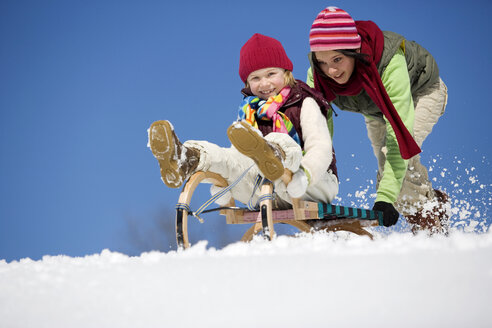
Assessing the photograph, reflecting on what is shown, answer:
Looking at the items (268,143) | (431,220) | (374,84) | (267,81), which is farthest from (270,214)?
(431,220)

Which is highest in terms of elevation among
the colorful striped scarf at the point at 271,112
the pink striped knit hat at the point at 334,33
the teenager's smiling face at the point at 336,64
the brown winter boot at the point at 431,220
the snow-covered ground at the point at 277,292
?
the pink striped knit hat at the point at 334,33

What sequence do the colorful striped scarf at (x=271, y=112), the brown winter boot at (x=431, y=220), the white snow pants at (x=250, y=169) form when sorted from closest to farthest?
the white snow pants at (x=250, y=169), the colorful striped scarf at (x=271, y=112), the brown winter boot at (x=431, y=220)

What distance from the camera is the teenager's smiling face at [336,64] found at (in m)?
2.63

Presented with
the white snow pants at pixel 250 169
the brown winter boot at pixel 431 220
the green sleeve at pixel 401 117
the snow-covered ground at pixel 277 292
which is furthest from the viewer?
the brown winter boot at pixel 431 220

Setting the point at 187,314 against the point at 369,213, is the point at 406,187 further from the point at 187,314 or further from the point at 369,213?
the point at 187,314

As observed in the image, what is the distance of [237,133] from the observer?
189cm

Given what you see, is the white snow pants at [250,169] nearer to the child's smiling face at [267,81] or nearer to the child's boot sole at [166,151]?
the child's boot sole at [166,151]

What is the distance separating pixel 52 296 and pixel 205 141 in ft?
3.64

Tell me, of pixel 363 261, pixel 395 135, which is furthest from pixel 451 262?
pixel 395 135

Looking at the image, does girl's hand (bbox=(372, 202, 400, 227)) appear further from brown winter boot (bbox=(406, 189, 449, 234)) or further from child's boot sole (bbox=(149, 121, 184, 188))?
child's boot sole (bbox=(149, 121, 184, 188))

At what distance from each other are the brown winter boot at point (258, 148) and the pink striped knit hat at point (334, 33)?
2.62 feet

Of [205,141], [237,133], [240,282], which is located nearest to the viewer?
[240,282]

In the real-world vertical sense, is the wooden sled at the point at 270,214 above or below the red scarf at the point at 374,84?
below

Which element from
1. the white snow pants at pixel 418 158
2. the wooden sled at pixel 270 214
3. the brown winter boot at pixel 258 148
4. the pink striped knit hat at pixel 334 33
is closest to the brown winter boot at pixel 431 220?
the white snow pants at pixel 418 158
